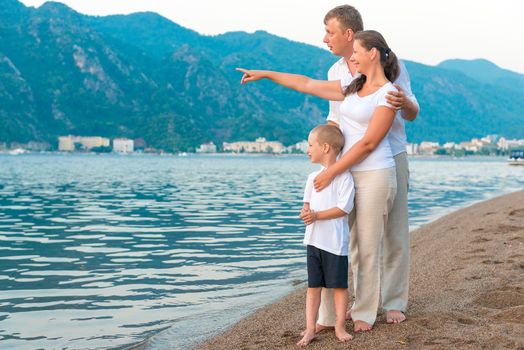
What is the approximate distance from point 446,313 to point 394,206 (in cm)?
106

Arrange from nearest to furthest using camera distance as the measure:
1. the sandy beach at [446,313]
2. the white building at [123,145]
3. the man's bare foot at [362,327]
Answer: the sandy beach at [446,313], the man's bare foot at [362,327], the white building at [123,145]

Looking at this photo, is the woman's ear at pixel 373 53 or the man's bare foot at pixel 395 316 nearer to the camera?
the woman's ear at pixel 373 53

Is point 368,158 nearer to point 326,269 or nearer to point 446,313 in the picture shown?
point 326,269

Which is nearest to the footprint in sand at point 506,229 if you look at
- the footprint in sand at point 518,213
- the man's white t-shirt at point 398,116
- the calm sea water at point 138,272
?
the footprint in sand at point 518,213

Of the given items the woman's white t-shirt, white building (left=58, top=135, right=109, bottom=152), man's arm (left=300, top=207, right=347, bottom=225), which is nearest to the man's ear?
the woman's white t-shirt

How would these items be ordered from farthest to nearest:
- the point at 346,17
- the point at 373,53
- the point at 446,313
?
1. the point at 446,313
2. the point at 346,17
3. the point at 373,53

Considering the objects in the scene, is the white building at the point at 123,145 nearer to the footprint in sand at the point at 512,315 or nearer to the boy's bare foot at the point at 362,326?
the footprint in sand at the point at 512,315

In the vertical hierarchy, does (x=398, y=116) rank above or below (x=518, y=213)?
above

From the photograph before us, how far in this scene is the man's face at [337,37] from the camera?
16.3ft

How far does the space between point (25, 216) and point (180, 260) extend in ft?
35.2

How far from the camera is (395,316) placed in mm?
5082

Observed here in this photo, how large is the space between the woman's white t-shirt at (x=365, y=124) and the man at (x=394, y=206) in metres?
0.18

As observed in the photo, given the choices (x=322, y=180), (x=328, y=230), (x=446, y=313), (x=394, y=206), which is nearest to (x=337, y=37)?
(x=322, y=180)

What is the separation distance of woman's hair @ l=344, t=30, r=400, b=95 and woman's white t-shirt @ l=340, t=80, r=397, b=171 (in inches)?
3.3
